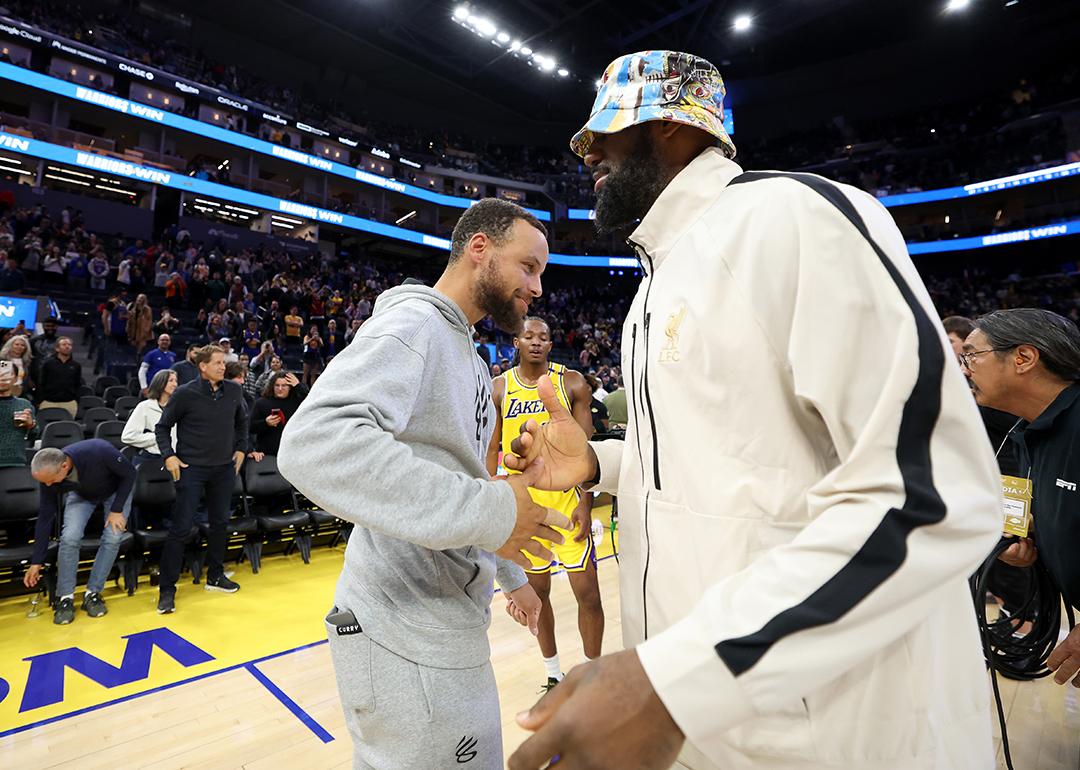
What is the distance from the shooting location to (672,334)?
2.92ft

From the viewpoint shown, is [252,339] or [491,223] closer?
[491,223]

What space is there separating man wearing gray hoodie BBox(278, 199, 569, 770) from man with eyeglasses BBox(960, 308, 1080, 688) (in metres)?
2.08

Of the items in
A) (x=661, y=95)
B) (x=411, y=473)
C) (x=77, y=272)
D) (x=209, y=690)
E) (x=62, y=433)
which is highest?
(x=77, y=272)

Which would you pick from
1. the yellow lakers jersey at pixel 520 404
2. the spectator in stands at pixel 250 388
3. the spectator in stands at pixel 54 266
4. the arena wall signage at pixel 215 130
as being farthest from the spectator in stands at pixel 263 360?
the arena wall signage at pixel 215 130

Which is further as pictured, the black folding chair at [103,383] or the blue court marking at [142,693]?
the black folding chair at [103,383]

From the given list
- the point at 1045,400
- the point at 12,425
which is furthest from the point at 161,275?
the point at 1045,400

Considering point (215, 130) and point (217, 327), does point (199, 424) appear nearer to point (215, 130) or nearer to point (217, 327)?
point (217, 327)

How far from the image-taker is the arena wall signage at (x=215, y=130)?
659 inches

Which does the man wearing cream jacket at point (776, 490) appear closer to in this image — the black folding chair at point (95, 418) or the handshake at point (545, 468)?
the handshake at point (545, 468)

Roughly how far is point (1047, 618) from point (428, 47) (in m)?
26.6

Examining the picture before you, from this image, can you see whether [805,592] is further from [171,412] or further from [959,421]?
[171,412]

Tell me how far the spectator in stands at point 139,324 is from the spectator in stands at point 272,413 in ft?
15.5

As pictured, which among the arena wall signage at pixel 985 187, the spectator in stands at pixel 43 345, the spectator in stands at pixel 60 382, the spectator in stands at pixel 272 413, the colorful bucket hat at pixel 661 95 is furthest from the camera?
the arena wall signage at pixel 985 187

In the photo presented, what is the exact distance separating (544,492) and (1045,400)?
2.29m
